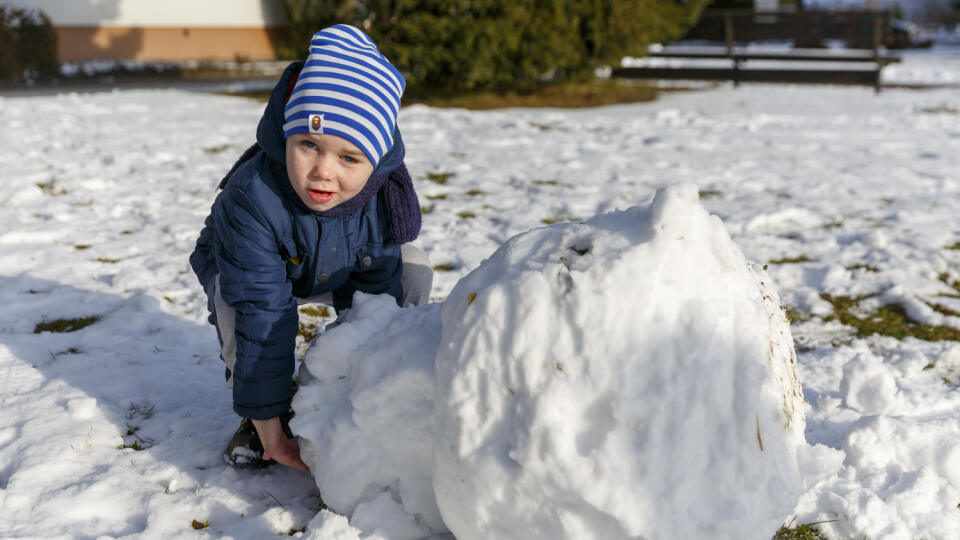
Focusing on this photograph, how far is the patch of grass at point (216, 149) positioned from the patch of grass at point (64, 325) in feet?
12.5

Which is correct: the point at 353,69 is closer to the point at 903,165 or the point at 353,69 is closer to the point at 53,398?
the point at 53,398

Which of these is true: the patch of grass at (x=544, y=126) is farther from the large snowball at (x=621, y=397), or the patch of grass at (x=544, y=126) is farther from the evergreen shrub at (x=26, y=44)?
the evergreen shrub at (x=26, y=44)

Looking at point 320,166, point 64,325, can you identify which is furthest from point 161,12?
point 320,166

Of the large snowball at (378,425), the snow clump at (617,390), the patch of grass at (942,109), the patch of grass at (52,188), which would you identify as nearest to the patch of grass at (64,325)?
the large snowball at (378,425)

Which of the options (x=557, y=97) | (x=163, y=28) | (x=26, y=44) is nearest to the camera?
(x=557, y=97)

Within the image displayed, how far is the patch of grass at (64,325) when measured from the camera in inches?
121

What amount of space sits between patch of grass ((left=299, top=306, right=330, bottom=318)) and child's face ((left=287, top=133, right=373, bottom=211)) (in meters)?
1.27

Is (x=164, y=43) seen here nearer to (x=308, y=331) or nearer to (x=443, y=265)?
(x=443, y=265)

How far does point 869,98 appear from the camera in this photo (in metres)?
11.1

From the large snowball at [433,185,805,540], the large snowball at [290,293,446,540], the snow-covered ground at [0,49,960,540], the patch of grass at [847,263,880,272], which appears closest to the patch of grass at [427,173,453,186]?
the snow-covered ground at [0,49,960,540]

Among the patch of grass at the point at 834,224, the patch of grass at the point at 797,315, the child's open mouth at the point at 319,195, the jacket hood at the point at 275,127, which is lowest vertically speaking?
the patch of grass at the point at 834,224

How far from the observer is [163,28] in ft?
59.0

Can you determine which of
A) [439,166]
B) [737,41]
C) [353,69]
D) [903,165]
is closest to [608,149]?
[439,166]

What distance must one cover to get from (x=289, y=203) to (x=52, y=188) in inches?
151
